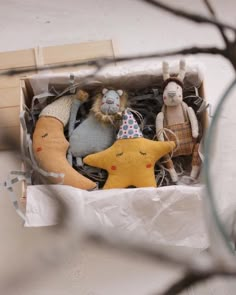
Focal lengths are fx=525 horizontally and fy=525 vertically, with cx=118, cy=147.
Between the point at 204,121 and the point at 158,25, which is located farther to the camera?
the point at 158,25

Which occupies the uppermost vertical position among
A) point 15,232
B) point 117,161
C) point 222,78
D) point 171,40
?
point 171,40

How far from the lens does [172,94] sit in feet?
3.46

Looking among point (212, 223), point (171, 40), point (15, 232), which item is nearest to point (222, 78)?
point (171, 40)

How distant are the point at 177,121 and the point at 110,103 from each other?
0.14 meters

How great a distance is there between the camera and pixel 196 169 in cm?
104

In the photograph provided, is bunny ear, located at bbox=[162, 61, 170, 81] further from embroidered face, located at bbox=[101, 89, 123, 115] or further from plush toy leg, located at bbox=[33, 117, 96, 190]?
plush toy leg, located at bbox=[33, 117, 96, 190]

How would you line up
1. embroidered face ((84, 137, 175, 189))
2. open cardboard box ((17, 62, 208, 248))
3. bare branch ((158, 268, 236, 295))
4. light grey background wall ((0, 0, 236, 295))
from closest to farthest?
bare branch ((158, 268, 236, 295))
open cardboard box ((17, 62, 208, 248))
embroidered face ((84, 137, 175, 189))
light grey background wall ((0, 0, 236, 295))

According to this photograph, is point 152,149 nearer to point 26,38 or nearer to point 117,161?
point 117,161

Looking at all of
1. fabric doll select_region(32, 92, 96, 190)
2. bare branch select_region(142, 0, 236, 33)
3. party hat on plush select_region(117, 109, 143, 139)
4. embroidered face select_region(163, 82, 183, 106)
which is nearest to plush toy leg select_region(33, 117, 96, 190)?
fabric doll select_region(32, 92, 96, 190)

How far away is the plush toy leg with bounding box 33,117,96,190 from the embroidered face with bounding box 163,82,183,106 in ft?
0.73

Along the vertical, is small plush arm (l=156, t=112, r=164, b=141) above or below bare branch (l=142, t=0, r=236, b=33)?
below

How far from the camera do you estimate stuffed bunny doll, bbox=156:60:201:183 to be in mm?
1058

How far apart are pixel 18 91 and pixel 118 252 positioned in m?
0.97

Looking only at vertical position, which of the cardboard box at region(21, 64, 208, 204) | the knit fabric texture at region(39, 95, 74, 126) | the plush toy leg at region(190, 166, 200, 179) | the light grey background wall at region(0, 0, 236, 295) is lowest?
the plush toy leg at region(190, 166, 200, 179)
